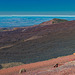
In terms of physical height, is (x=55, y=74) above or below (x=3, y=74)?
above

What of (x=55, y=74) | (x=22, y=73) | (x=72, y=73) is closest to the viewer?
(x=72, y=73)

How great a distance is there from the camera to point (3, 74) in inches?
542

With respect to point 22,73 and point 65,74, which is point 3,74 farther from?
point 65,74

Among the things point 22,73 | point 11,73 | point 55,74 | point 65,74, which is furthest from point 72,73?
point 11,73

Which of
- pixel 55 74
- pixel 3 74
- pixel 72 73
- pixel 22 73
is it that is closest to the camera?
pixel 72 73

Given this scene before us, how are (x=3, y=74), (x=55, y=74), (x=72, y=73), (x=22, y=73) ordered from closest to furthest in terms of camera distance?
(x=72, y=73) < (x=55, y=74) < (x=22, y=73) < (x=3, y=74)

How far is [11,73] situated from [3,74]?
83 centimetres

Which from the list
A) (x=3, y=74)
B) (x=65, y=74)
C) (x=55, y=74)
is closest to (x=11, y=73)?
(x=3, y=74)

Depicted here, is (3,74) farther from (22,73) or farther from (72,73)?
(72,73)

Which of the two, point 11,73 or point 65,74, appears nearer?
point 65,74

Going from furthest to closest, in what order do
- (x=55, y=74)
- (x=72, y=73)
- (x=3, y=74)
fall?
(x=3, y=74) → (x=55, y=74) → (x=72, y=73)

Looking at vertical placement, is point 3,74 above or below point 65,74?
below

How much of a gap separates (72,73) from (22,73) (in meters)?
5.97

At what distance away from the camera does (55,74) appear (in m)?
8.38
